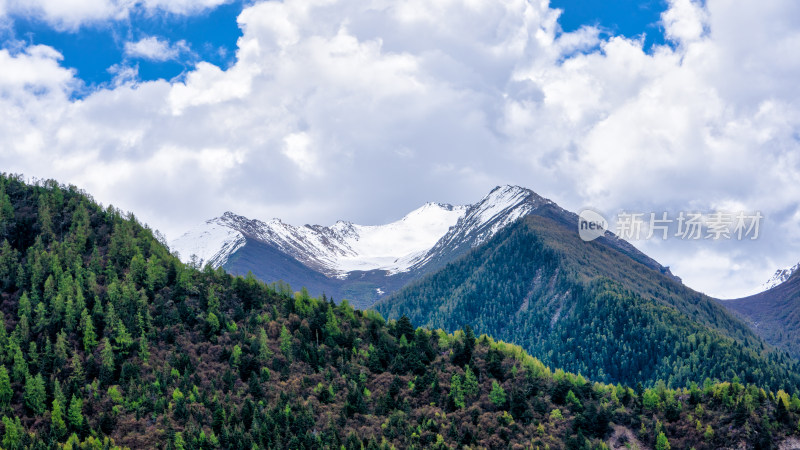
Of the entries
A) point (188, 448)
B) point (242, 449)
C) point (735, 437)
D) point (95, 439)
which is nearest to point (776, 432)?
point (735, 437)

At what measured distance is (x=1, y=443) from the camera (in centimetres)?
19612

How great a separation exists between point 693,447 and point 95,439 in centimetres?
14757

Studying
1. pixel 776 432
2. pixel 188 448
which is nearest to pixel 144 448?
pixel 188 448

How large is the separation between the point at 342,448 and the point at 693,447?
87019mm

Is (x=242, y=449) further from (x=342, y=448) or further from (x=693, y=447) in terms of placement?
(x=693, y=447)

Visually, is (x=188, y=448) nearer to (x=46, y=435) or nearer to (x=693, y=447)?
(x=46, y=435)

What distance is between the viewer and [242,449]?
19975cm

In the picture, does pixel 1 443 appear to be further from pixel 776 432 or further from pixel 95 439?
pixel 776 432

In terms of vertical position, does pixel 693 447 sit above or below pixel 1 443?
above

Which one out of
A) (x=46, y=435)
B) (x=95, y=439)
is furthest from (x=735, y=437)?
(x=46, y=435)

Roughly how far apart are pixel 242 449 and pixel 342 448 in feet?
81.5

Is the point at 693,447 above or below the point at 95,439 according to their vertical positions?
above

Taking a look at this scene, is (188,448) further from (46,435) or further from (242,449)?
(46,435)

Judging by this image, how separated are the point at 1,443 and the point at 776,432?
624 feet
